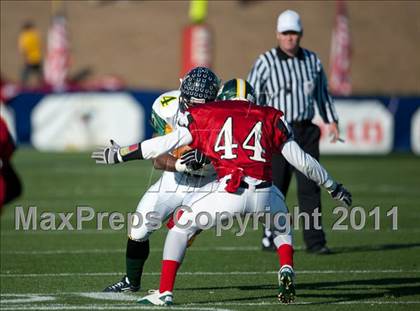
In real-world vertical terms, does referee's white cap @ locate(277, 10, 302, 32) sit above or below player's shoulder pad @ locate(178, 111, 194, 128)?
above

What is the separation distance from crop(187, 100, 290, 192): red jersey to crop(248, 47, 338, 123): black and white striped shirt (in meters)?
2.87

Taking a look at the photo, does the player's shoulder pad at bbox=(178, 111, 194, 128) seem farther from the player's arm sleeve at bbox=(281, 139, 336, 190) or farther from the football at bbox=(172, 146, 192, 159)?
the player's arm sleeve at bbox=(281, 139, 336, 190)

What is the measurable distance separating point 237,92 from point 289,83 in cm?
246

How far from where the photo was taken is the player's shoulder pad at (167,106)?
291 inches

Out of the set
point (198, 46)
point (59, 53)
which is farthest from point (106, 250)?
point (59, 53)

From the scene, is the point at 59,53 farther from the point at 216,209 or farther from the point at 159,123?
the point at 216,209

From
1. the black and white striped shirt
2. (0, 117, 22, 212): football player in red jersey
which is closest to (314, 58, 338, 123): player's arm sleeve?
the black and white striped shirt

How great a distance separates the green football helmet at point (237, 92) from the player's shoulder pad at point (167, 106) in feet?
1.00

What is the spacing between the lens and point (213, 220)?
6.68 metres

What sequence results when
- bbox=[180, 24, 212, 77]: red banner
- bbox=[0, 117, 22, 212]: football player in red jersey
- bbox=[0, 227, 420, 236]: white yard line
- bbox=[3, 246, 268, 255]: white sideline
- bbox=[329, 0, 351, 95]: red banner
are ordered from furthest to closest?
bbox=[329, 0, 351, 95]: red banner
bbox=[180, 24, 212, 77]: red banner
bbox=[0, 227, 420, 236]: white yard line
bbox=[3, 246, 268, 255]: white sideline
bbox=[0, 117, 22, 212]: football player in red jersey

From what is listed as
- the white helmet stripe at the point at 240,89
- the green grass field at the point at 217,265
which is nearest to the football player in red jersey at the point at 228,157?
the green grass field at the point at 217,265

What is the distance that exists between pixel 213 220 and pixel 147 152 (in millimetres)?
572

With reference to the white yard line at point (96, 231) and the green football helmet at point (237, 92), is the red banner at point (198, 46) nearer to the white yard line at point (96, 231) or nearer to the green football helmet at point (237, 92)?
the white yard line at point (96, 231)

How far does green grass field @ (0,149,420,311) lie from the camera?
23.3 ft
